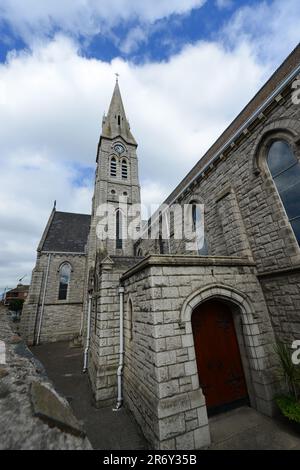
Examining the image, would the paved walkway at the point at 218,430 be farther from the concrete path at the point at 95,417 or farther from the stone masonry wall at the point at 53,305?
the stone masonry wall at the point at 53,305

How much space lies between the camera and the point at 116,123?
24.4 metres

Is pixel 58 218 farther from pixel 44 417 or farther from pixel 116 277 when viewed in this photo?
pixel 44 417

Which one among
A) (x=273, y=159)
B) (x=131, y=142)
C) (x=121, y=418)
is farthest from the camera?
(x=131, y=142)

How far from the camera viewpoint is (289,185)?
18.4 feet

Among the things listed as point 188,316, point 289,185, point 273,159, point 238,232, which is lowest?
point 188,316

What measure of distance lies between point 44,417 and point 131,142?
2554cm

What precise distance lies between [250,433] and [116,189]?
19089mm

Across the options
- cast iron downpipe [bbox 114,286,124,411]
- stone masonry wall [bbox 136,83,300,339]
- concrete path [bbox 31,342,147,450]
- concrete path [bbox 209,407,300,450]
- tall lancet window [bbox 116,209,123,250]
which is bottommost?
concrete path [bbox 31,342,147,450]

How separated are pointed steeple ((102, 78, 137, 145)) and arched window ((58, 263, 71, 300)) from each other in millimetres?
15616

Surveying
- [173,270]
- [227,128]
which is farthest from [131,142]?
[173,270]

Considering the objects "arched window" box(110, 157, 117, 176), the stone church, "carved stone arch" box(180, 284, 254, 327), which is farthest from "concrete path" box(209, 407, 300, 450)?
"arched window" box(110, 157, 117, 176)

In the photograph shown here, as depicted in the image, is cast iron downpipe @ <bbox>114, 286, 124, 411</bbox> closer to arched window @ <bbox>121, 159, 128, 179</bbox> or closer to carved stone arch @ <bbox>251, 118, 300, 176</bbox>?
carved stone arch @ <bbox>251, 118, 300, 176</bbox>

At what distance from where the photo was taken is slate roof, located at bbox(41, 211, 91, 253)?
67.3ft

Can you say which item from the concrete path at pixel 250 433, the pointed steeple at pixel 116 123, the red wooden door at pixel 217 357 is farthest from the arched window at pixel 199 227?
the pointed steeple at pixel 116 123
